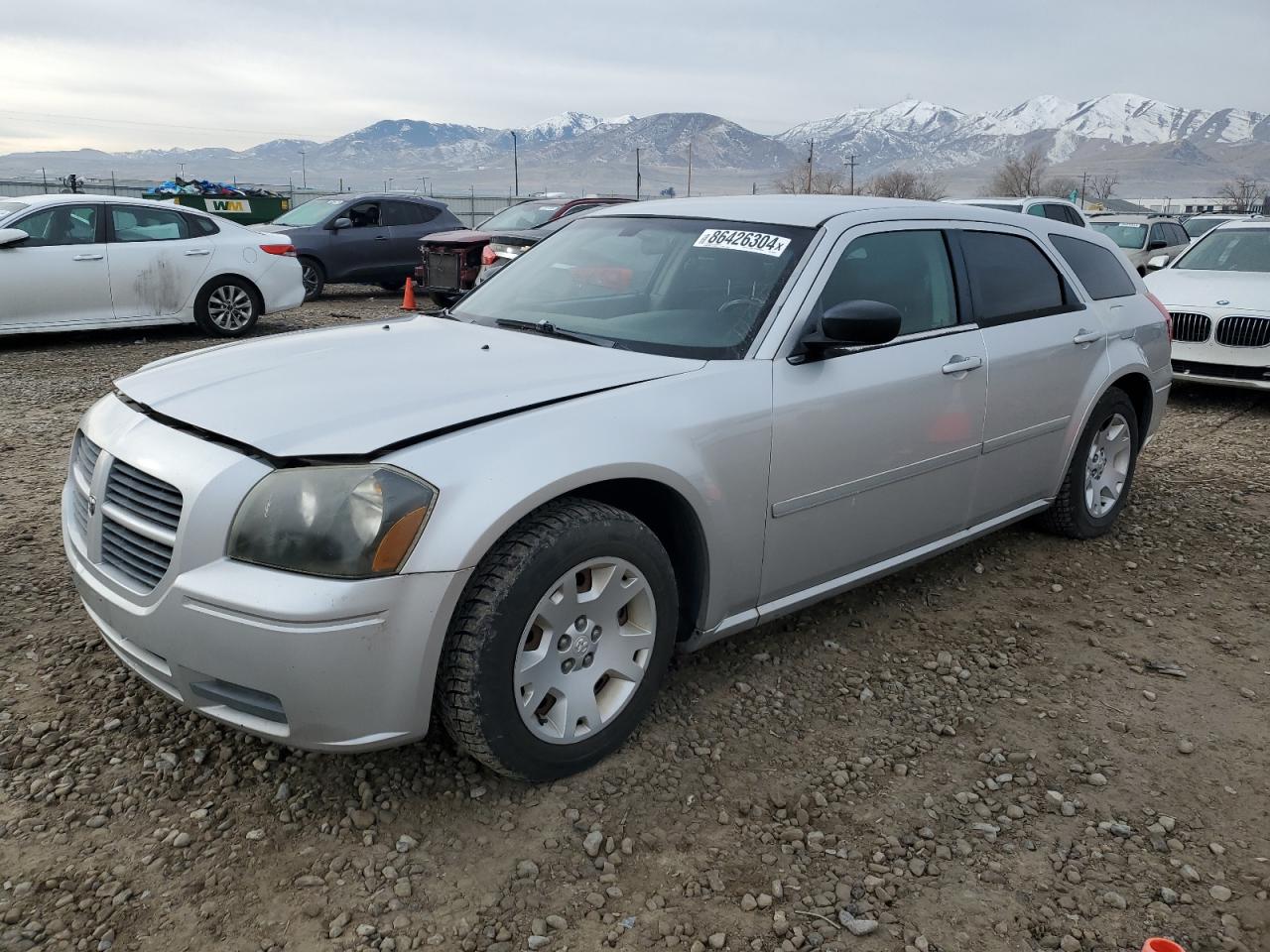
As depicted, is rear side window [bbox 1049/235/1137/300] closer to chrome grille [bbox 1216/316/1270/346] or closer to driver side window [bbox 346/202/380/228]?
chrome grille [bbox 1216/316/1270/346]

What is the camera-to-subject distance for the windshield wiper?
11.0 ft

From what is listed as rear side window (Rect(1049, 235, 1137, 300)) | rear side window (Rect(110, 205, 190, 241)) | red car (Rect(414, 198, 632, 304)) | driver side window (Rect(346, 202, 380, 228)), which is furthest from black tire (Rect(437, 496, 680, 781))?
driver side window (Rect(346, 202, 380, 228))

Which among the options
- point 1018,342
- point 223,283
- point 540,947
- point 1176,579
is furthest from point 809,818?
point 223,283

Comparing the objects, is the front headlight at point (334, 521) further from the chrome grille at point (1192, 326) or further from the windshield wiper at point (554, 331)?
the chrome grille at point (1192, 326)

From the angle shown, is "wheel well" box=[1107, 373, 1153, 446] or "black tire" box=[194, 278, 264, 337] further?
"black tire" box=[194, 278, 264, 337]

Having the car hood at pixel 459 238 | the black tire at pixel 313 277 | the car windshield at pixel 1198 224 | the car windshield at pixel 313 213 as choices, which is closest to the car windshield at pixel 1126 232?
the car windshield at pixel 1198 224

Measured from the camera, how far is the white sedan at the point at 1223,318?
318 inches

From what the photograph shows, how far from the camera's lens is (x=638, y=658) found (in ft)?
9.70

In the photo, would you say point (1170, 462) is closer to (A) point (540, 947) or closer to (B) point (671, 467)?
(B) point (671, 467)

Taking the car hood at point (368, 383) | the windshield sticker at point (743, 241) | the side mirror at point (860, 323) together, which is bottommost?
the car hood at point (368, 383)

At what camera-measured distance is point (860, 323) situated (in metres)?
3.13

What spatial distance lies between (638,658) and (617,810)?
0.43 meters

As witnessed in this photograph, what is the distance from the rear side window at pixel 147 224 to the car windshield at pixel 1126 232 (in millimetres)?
14472

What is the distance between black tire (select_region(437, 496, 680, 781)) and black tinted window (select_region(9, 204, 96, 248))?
338 inches
